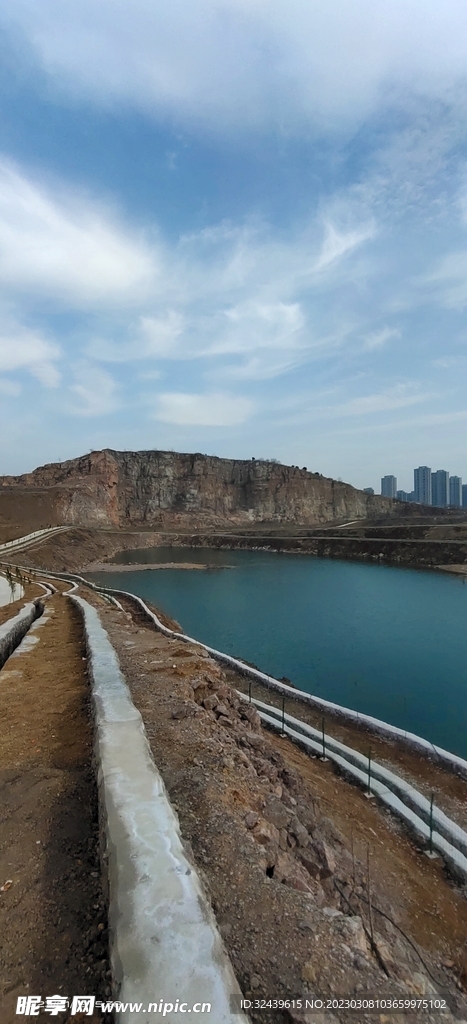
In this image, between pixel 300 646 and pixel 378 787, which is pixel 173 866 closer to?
pixel 378 787

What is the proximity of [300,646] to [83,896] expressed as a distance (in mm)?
16900

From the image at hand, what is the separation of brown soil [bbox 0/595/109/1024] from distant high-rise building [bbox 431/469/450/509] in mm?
191708

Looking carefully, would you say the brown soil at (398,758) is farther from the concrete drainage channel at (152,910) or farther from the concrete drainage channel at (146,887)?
the concrete drainage channel at (152,910)

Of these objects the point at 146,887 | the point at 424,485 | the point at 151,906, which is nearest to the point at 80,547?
the point at 146,887

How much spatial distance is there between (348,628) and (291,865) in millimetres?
19267

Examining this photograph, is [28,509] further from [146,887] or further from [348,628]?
[146,887]

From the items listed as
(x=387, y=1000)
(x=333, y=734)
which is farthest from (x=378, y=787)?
(x=387, y=1000)

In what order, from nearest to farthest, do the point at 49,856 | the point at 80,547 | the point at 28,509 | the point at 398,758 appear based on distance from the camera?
the point at 49,856
the point at 398,758
the point at 80,547
the point at 28,509

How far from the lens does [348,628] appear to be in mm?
22250

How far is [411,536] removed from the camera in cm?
5538

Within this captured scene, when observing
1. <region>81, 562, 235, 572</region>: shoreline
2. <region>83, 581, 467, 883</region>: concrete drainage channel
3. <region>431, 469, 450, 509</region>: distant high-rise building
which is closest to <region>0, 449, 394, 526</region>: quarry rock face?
<region>81, 562, 235, 572</region>: shoreline

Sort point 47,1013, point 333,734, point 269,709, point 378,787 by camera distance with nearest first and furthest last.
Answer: point 47,1013 → point 378,787 → point 333,734 → point 269,709

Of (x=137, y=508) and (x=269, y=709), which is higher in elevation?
(x=137, y=508)

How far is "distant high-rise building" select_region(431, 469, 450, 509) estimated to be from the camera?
7141 inches
